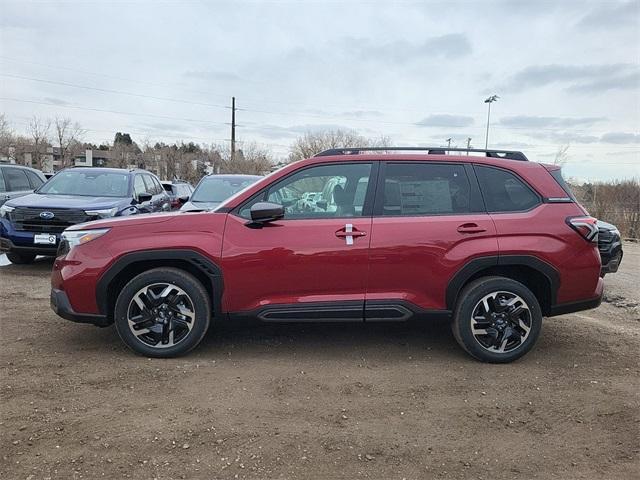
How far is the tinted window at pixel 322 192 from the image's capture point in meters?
4.20

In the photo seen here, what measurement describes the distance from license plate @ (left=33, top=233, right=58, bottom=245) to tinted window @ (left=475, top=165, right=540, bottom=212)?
6.17 m

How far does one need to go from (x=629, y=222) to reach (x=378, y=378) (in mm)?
19583

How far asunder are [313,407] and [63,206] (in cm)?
591

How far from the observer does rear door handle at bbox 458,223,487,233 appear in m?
4.15

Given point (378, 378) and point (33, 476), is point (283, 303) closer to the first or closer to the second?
point (378, 378)

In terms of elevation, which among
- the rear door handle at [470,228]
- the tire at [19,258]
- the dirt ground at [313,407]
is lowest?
the dirt ground at [313,407]

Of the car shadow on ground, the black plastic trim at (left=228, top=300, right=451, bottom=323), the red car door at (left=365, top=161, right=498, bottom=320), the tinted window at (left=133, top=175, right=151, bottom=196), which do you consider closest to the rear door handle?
the red car door at (left=365, top=161, right=498, bottom=320)

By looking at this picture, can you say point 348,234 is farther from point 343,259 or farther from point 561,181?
point 561,181

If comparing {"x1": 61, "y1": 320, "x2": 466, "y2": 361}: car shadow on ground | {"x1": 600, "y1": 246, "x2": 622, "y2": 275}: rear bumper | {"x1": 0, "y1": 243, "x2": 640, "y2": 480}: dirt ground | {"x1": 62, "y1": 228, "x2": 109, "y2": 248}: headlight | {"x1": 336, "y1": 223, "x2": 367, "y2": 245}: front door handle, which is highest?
{"x1": 336, "y1": 223, "x2": 367, "y2": 245}: front door handle

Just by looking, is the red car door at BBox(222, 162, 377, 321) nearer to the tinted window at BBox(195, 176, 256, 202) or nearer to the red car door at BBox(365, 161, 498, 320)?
the red car door at BBox(365, 161, 498, 320)

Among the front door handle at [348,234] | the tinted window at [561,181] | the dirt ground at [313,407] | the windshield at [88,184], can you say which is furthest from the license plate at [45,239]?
the tinted window at [561,181]

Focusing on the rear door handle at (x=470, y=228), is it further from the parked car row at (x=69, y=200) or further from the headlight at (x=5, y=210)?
the headlight at (x=5, y=210)

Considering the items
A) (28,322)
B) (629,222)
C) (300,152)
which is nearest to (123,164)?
(300,152)

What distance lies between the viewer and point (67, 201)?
7781 mm
